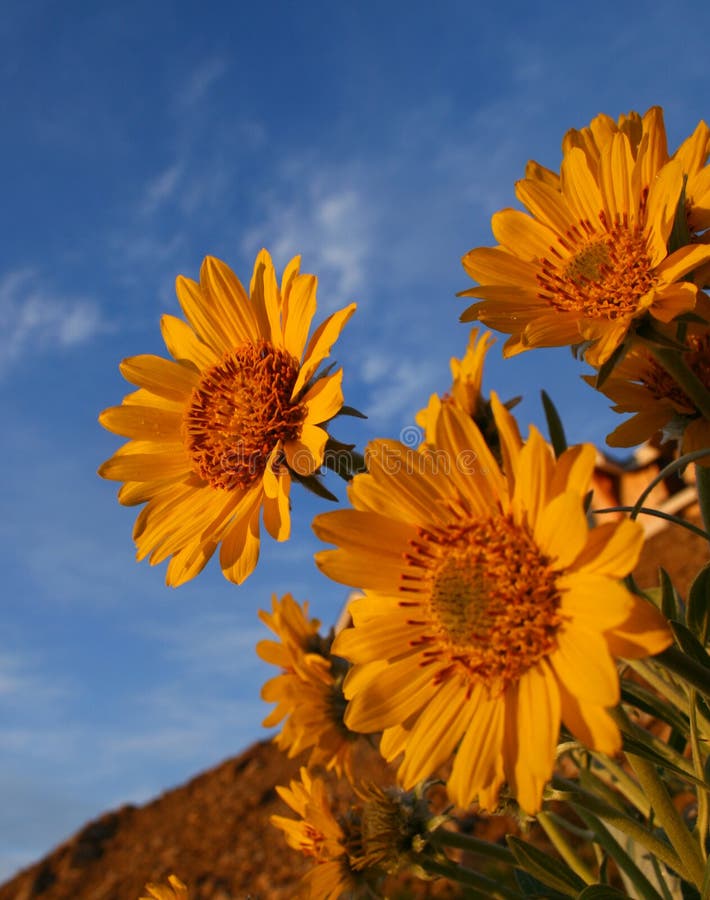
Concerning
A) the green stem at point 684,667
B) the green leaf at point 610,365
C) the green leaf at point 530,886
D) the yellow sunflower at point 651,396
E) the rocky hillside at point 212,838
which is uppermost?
the rocky hillside at point 212,838

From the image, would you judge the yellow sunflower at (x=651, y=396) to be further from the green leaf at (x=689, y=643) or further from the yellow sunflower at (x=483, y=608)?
the yellow sunflower at (x=483, y=608)

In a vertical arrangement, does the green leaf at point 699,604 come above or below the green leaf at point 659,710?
above

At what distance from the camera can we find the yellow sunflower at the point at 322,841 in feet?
9.07

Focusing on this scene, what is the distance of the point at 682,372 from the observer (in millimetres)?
1924

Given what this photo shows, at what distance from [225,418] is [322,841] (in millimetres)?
1534

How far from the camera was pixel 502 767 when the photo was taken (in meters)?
1.52

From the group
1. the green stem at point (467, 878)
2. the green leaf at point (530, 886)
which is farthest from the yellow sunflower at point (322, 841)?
the green leaf at point (530, 886)

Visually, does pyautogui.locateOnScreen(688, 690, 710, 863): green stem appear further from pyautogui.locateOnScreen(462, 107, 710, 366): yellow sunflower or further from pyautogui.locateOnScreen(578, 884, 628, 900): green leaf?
pyautogui.locateOnScreen(462, 107, 710, 366): yellow sunflower

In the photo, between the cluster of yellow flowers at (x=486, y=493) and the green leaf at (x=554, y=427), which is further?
the green leaf at (x=554, y=427)

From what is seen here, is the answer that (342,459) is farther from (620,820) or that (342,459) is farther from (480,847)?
(480,847)

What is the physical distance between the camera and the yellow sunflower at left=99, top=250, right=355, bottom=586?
6.68 feet

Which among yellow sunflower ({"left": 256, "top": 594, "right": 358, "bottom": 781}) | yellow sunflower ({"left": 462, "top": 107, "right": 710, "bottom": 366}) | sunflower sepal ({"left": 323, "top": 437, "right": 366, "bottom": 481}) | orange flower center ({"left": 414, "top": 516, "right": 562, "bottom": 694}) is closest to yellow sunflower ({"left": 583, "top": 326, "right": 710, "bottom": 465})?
Result: yellow sunflower ({"left": 462, "top": 107, "right": 710, "bottom": 366})

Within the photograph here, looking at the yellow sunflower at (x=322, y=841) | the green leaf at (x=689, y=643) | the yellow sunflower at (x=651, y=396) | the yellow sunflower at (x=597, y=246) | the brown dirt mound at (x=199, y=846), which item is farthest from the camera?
the brown dirt mound at (x=199, y=846)

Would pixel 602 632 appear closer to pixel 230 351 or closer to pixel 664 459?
pixel 230 351
